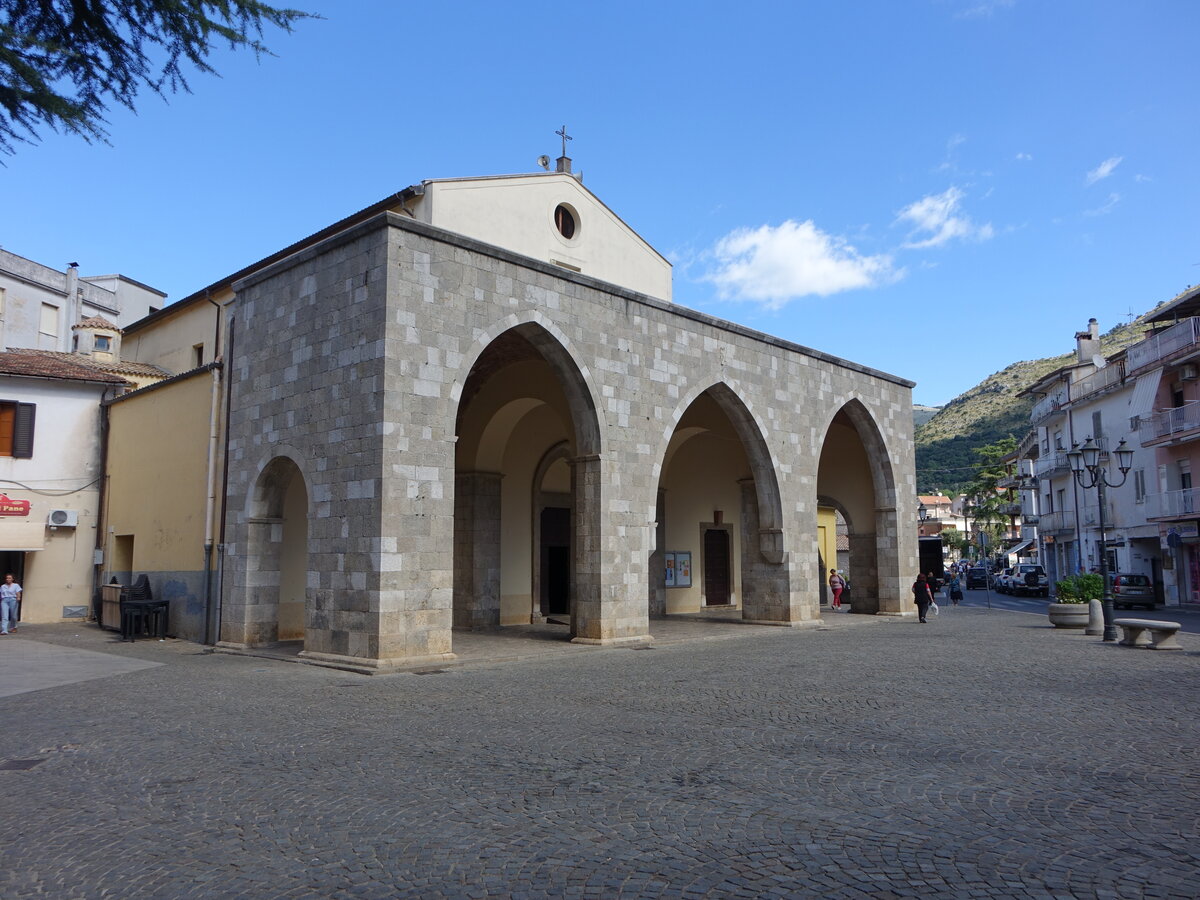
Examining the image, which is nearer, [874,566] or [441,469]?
[441,469]

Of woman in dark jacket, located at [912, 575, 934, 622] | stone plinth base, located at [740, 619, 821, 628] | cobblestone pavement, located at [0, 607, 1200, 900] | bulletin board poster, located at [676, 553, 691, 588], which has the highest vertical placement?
bulletin board poster, located at [676, 553, 691, 588]

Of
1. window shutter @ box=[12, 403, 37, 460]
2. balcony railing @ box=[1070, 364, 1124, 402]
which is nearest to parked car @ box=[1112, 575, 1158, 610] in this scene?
balcony railing @ box=[1070, 364, 1124, 402]

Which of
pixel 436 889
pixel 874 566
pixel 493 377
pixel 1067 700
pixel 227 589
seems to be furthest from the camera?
pixel 874 566

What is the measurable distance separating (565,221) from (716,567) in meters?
10.1

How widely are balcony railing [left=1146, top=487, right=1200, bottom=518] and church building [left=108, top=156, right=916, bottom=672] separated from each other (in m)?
12.3

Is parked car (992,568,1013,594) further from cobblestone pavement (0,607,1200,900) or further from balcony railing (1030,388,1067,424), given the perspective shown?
cobblestone pavement (0,607,1200,900)

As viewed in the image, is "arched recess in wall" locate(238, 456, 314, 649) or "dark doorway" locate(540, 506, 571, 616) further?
"dark doorway" locate(540, 506, 571, 616)

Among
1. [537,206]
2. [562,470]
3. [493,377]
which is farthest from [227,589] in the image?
[537,206]

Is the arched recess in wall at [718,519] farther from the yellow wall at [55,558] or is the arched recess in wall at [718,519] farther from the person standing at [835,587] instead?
the yellow wall at [55,558]

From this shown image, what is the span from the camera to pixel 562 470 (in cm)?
1981

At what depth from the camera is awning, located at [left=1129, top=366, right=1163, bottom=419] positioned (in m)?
30.2

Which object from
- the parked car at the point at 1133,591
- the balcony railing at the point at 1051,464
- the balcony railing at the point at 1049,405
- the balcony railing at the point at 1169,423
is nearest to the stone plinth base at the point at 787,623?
the parked car at the point at 1133,591

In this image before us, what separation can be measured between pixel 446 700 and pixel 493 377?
380 inches

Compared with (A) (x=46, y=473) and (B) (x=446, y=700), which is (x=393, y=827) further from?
(A) (x=46, y=473)
